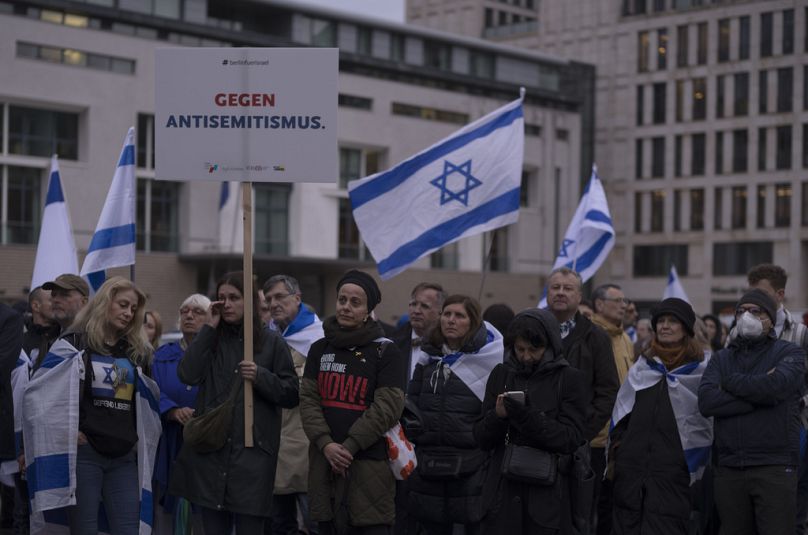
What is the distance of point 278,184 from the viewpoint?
57.3 metres

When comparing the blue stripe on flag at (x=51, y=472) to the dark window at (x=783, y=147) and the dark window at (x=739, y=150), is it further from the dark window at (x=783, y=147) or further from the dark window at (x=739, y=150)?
the dark window at (x=739, y=150)

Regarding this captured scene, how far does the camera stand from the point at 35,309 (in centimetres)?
996

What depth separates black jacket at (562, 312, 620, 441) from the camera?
8.43m

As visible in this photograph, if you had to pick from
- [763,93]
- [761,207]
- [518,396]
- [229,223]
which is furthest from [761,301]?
[763,93]

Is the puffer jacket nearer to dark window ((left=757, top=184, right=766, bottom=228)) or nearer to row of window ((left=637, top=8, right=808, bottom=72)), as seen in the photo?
dark window ((left=757, top=184, right=766, bottom=228))

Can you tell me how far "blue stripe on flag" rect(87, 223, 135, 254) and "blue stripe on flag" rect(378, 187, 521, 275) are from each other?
233 centimetres

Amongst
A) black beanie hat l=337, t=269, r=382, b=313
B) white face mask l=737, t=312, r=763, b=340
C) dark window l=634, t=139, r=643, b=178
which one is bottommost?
white face mask l=737, t=312, r=763, b=340

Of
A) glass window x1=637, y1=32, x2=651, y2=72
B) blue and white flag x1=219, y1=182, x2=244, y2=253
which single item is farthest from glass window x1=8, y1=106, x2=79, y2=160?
glass window x1=637, y1=32, x2=651, y2=72

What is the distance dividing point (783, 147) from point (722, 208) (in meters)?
5.01

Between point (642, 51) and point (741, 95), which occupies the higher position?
point (642, 51)

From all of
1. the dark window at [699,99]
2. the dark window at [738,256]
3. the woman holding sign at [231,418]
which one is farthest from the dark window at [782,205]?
the woman holding sign at [231,418]

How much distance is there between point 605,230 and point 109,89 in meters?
38.0

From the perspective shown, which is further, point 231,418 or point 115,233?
point 115,233

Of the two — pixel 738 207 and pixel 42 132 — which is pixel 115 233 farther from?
pixel 738 207
